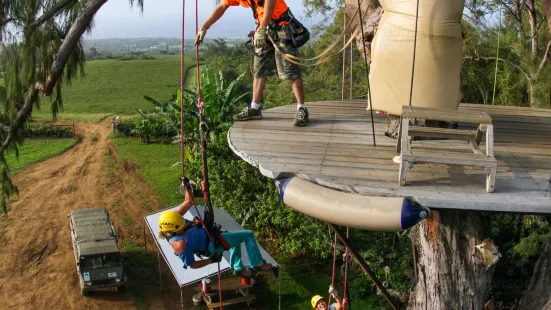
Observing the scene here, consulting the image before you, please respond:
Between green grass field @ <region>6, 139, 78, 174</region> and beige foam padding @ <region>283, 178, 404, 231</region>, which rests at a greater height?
beige foam padding @ <region>283, 178, 404, 231</region>

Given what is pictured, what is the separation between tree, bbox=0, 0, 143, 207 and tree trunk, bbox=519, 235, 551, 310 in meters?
5.78

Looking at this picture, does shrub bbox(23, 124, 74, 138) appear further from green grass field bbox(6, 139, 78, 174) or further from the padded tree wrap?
the padded tree wrap

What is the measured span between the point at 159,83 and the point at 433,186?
146 feet

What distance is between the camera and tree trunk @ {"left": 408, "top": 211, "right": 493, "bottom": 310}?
4.68m

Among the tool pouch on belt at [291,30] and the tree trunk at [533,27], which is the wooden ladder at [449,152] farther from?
the tree trunk at [533,27]

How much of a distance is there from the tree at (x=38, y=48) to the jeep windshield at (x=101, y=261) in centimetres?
498

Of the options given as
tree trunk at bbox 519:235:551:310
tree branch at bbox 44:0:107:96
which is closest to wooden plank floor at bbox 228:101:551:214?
tree trunk at bbox 519:235:551:310

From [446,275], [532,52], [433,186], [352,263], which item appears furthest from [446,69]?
[532,52]

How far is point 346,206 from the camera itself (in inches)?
147

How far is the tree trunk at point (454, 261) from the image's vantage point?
15.3 ft

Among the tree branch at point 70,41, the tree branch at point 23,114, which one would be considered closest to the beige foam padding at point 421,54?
the tree branch at point 70,41

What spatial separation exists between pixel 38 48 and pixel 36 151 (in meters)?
18.9

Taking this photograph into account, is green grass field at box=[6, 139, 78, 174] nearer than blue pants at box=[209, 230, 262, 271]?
No

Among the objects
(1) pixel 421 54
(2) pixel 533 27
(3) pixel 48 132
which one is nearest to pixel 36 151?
(3) pixel 48 132
